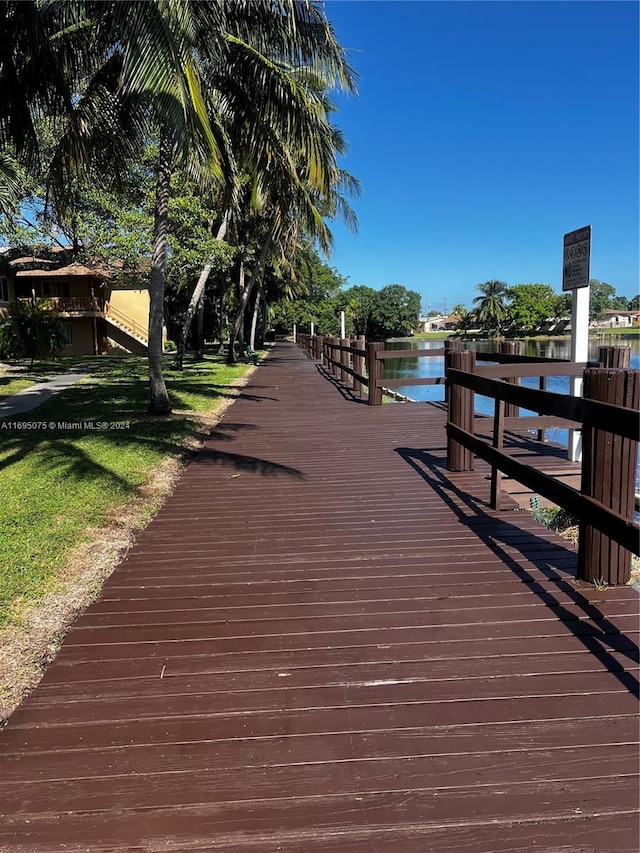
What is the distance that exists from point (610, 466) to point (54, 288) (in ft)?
120

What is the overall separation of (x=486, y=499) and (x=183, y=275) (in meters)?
17.0

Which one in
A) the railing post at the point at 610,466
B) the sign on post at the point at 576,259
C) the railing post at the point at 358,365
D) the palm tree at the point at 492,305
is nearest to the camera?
the railing post at the point at 610,466

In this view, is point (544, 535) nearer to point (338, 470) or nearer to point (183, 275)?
point (338, 470)

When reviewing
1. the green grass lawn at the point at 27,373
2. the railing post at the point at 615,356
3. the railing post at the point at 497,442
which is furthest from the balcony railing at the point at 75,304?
the railing post at the point at 615,356

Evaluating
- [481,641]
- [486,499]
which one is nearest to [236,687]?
[481,641]

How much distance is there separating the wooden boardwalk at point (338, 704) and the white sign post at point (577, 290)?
2.62 meters

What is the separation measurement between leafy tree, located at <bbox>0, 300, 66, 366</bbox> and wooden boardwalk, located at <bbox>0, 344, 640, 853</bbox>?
2328 cm

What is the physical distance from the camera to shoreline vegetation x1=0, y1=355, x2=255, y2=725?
342cm

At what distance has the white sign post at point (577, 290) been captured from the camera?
6777 mm

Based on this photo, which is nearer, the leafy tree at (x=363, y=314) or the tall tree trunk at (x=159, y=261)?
the tall tree trunk at (x=159, y=261)

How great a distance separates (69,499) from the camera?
18.8 feet

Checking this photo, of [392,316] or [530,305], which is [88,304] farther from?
[392,316]

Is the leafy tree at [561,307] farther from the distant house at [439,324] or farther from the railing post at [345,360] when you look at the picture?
the railing post at [345,360]

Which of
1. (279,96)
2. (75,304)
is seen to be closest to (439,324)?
(75,304)
